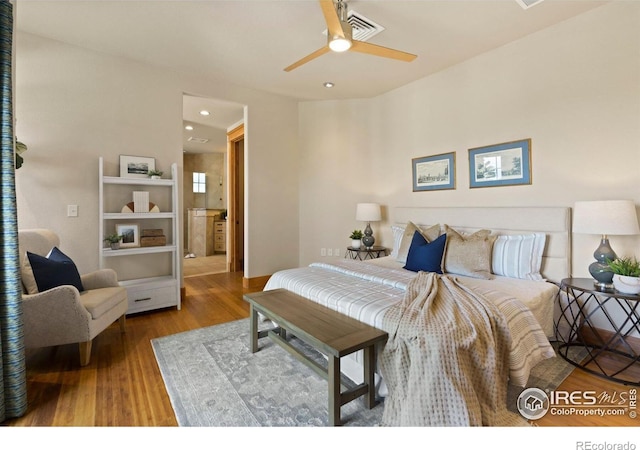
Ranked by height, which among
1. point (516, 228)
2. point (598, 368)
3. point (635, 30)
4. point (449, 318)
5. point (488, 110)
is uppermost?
point (635, 30)

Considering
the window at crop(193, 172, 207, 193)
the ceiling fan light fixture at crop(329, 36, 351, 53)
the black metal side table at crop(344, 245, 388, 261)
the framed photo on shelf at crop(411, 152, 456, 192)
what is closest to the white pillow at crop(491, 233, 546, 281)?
the framed photo on shelf at crop(411, 152, 456, 192)

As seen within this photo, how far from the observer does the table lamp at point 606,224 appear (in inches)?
86.9

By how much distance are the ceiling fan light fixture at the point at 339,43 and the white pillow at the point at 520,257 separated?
7.51ft

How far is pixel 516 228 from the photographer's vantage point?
119 inches

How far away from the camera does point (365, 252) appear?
439cm

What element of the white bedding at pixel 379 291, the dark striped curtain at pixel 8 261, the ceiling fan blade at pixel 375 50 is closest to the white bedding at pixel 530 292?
the white bedding at pixel 379 291

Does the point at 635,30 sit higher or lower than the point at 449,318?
higher

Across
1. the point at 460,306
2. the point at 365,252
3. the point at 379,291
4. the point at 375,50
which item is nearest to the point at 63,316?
the point at 379,291
